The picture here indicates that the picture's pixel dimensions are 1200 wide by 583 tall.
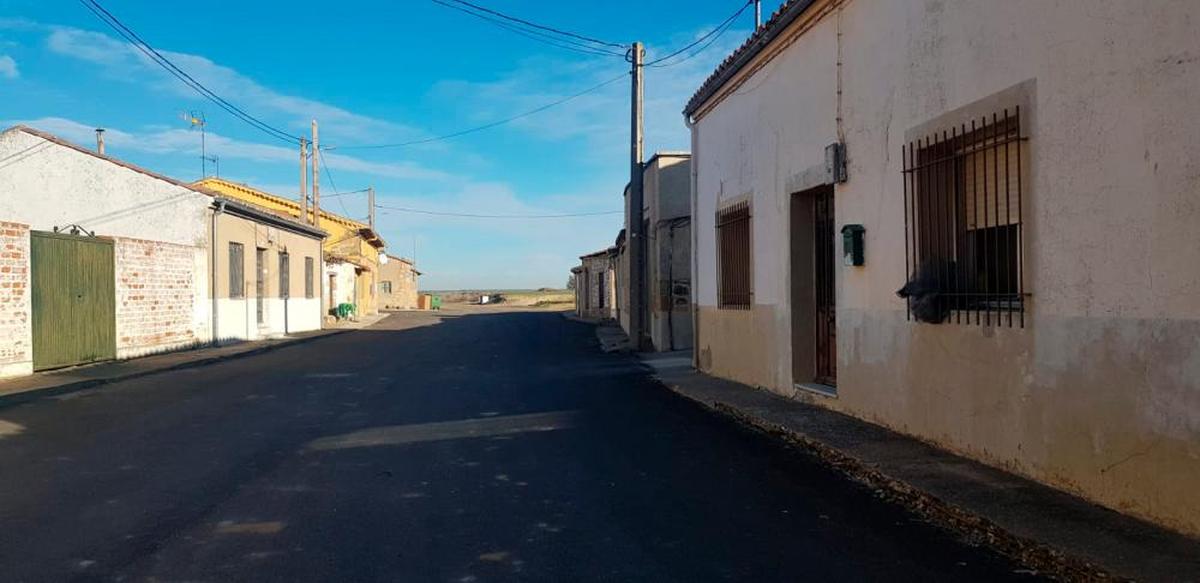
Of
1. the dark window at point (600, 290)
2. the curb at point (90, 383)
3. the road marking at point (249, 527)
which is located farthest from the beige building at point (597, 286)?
the road marking at point (249, 527)

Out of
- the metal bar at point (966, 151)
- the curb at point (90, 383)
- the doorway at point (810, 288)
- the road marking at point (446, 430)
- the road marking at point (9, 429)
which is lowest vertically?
the road marking at point (446, 430)

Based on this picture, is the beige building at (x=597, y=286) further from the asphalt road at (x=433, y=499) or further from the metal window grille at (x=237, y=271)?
the asphalt road at (x=433, y=499)

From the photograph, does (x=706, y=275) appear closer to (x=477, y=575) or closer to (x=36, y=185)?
(x=477, y=575)

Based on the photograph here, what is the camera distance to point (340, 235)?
48.2m

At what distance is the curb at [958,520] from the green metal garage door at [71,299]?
1293cm

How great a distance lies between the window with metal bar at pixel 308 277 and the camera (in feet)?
107

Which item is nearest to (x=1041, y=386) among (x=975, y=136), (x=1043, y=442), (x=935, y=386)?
(x=1043, y=442)

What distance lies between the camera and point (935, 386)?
288 inches

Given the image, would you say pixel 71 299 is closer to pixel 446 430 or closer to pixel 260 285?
pixel 446 430

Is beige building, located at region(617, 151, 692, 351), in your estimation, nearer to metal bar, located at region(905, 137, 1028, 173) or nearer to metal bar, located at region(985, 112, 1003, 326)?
metal bar, located at region(905, 137, 1028, 173)

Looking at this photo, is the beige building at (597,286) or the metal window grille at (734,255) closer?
the metal window grille at (734,255)

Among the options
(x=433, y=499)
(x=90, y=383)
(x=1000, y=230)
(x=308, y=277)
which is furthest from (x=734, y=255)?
(x=308, y=277)

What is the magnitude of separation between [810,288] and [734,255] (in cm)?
267

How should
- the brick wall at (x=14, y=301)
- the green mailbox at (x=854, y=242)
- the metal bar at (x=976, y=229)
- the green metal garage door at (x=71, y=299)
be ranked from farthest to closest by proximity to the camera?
the green metal garage door at (x=71, y=299) < the brick wall at (x=14, y=301) < the green mailbox at (x=854, y=242) < the metal bar at (x=976, y=229)
